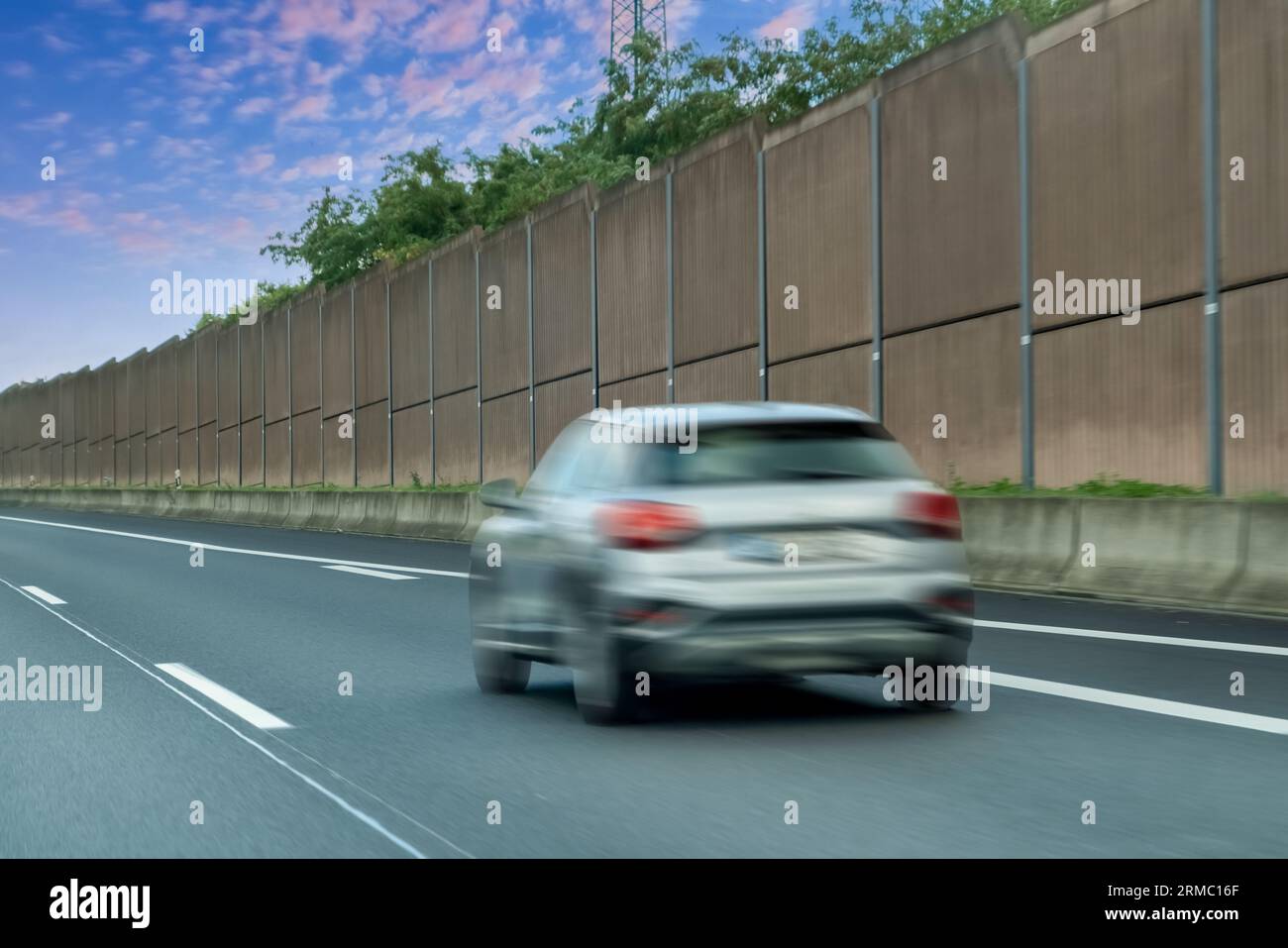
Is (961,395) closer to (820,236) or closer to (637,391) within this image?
(820,236)

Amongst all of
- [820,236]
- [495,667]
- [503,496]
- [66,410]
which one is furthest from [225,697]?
[66,410]

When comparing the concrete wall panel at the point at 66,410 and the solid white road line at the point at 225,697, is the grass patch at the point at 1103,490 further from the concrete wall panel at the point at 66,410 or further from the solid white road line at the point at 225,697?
the concrete wall panel at the point at 66,410

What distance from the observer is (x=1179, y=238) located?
17531mm

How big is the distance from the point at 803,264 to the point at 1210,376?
9.41m

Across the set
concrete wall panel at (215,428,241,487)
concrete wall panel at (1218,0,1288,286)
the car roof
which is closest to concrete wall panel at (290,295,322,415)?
concrete wall panel at (215,428,241,487)

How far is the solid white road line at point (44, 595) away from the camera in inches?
695

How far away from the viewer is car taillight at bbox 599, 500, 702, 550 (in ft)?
26.7

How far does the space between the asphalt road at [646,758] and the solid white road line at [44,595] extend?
4.22m

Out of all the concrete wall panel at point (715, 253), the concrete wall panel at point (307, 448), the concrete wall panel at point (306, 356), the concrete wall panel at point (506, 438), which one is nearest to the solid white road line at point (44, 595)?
the concrete wall panel at point (715, 253)

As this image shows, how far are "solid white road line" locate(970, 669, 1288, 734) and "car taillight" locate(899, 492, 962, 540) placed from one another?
1.52m

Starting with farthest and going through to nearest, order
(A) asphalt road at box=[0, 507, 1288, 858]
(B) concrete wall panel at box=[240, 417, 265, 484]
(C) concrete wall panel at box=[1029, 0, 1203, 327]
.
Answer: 1. (B) concrete wall panel at box=[240, 417, 265, 484]
2. (C) concrete wall panel at box=[1029, 0, 1203, 327]
3. (A) asphalt road at box=[0, 507, 1288, 858]

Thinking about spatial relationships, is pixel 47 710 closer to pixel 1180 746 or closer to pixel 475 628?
pixel 475 628

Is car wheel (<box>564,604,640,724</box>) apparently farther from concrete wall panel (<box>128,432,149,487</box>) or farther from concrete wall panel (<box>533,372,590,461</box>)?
concrete wall panel (<box>128,432,149,487</box>)

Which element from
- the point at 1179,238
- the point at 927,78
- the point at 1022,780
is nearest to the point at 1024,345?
the point at 1179,238
